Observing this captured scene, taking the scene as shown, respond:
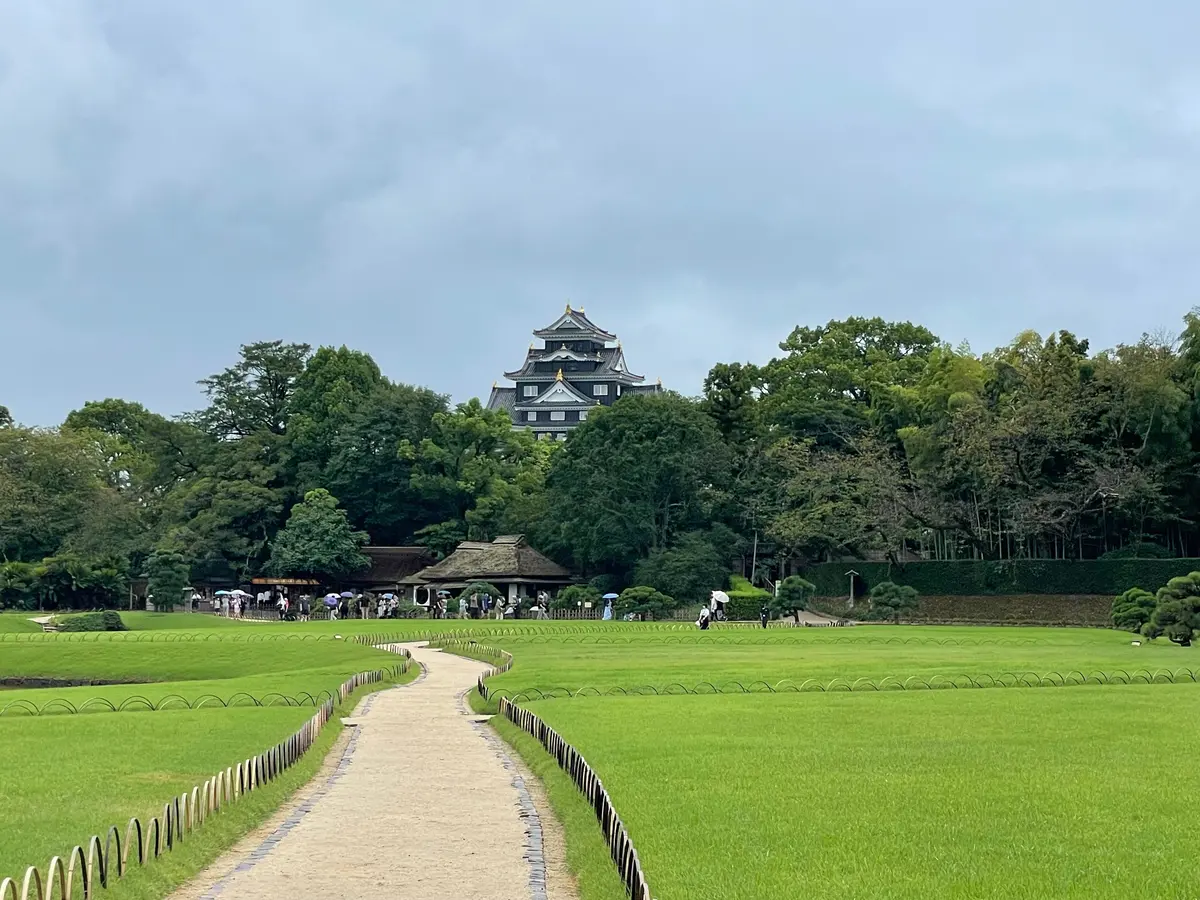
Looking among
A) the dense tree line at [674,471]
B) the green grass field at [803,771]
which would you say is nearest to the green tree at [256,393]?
the dense tree line at [674,471]

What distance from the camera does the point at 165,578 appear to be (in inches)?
2618

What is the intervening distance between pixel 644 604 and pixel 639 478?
7.72 m

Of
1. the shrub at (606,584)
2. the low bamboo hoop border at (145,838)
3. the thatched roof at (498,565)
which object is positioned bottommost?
the low bamboo hoop border at (145,838)

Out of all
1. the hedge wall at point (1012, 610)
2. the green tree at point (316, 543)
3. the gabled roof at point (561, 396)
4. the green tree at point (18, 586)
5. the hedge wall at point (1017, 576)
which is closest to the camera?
the hedge wall at point (1017, 576)

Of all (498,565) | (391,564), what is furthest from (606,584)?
(391,564)

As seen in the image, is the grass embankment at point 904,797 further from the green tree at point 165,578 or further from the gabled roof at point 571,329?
the gabled roof at point 571,329

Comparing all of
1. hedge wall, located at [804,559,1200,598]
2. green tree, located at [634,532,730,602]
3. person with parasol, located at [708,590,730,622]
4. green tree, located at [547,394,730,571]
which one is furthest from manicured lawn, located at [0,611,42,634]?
hedge wall, located at [804,559,1200,598]

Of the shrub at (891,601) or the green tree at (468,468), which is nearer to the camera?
the shrub at (891,601)

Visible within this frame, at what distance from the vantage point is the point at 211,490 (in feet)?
243

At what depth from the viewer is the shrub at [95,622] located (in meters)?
53.6

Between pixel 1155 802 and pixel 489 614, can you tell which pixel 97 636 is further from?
pixel 1155 802

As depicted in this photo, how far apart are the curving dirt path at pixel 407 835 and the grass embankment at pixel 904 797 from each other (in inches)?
40.6

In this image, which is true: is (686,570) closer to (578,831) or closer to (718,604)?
(718,604)

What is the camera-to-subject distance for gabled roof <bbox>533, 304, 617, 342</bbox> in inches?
4301
